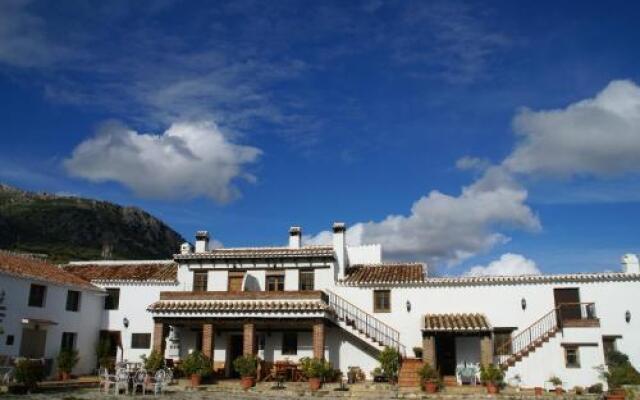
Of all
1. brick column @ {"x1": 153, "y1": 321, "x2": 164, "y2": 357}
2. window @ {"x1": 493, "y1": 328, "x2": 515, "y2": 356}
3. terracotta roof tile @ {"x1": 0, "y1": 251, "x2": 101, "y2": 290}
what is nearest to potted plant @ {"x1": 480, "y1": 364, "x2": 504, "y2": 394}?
window @ {"x1": 493, "y1": 328, "x2": 515, "y2": 356}

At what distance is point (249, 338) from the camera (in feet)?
90.7

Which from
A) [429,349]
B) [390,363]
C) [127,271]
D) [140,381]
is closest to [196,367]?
[140,381]

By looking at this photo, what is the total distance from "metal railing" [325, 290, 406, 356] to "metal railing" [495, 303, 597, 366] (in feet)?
16.6

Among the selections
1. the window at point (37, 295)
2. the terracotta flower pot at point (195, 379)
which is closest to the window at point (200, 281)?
the terracotta flower pot at point (195, 379)

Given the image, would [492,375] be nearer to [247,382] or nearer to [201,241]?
[247,382]

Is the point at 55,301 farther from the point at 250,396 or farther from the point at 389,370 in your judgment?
the point at 389,370

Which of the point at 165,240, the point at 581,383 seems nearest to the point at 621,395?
the point at 581,383

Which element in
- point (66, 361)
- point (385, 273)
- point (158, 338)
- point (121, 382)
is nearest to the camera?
point (121, 382)

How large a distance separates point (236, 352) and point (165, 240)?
273ft

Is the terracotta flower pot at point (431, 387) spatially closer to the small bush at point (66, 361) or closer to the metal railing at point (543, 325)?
the metal railing at point (543, 325)

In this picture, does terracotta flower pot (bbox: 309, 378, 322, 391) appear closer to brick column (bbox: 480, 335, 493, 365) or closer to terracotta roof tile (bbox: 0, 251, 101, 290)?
brick column (bbox: 480, 335, 493, 365)

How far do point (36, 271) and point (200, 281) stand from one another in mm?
8690

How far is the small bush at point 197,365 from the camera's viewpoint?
26.0 m

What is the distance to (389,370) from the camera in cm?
2586
